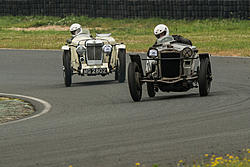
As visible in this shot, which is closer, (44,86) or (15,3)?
(44,86)

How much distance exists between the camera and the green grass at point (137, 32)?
28.7 m

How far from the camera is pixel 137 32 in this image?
37.3m

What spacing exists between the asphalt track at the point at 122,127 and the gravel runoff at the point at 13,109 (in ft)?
1.49

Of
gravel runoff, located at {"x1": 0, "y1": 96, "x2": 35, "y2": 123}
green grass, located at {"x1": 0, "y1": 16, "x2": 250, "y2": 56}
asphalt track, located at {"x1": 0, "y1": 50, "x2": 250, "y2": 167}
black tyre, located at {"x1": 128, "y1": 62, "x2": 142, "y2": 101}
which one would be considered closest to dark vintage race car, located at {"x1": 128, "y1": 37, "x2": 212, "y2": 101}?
black tyre, located at {"x1": 128, "y1": 62, "x2": 142, "y2": 101}

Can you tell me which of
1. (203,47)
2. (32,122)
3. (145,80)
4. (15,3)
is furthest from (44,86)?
(15,3)

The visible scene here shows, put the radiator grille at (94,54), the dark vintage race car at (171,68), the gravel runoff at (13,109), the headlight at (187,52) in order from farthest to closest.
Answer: the radiator grille at (94,54), the headlight at (187,52), the dark vintage race car at (171,68), the gravel runoff at (13,109)

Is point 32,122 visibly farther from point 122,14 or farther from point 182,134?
point 122,14

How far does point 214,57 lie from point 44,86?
26.3ft

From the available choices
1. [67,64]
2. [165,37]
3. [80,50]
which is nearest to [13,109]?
[165,37]

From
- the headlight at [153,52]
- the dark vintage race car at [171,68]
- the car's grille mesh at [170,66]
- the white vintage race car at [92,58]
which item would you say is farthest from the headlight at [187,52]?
the white vintage race car at [92,58]

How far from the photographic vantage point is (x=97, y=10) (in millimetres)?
41875

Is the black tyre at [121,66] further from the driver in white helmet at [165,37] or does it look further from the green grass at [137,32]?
the green grass at [137,32]

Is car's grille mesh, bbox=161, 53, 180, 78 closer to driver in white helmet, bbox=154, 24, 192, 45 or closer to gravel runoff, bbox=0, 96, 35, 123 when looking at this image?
driver in white helmet, bbox=154, 24, 192, 45

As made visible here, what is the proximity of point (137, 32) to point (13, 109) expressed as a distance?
991 inches
